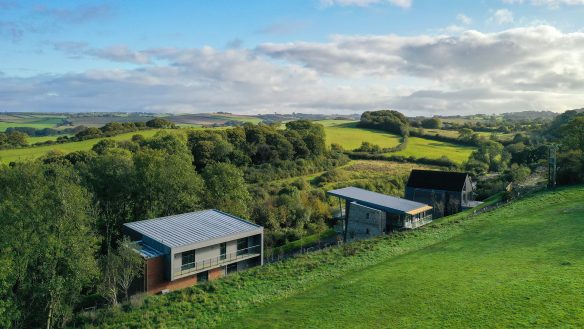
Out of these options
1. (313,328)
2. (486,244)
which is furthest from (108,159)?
(486,244)

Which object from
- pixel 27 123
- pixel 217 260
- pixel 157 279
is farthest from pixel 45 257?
pixel 27 123

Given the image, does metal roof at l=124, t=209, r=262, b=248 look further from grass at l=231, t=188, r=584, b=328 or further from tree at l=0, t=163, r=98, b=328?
grass at l=231, t=188, r=584, b=328

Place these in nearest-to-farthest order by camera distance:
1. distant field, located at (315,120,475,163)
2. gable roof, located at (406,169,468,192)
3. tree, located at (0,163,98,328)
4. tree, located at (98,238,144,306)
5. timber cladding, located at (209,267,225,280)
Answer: tree, located at (0,163,98,328) → tree, located at (98,238,144,306) → timber cladding, located at (209,267,225,280) → gable roof, located at (406,169,468,192) → distant field, located at (315,120,475,163)

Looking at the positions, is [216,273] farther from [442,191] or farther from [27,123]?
[27,123]

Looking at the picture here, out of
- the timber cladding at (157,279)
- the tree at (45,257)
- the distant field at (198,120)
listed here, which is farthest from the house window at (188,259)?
the distant field at (198,120)

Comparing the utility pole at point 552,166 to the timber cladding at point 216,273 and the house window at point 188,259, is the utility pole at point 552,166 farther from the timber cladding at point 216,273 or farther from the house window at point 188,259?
the house window at point 188,259

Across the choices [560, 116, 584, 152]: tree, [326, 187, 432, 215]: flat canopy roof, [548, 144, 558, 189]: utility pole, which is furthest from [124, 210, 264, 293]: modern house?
[560, 116, 584, 152]: tree
